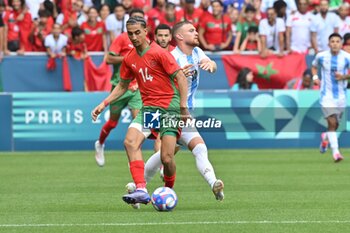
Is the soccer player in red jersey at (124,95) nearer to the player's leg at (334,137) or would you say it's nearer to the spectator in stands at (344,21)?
the player's leg at (334,137)

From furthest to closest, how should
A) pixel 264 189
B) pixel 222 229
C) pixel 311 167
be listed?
pixel 311 167
pixel 264 189
pixel 222 229

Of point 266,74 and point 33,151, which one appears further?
point 266,74

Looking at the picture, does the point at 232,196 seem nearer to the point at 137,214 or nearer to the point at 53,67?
the point at 137,214

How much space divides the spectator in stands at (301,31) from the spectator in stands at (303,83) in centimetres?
85

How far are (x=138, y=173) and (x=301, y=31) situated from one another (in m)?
14.2

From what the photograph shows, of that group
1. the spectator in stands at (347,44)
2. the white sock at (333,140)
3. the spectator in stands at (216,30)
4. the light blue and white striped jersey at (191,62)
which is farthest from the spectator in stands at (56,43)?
the light blue and white striped jersey at (191,62)

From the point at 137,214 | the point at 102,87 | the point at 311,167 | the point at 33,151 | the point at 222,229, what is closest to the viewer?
the point at 222,229

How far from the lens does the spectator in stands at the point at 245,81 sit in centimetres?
2455

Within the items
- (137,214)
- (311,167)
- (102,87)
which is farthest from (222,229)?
(102,87)

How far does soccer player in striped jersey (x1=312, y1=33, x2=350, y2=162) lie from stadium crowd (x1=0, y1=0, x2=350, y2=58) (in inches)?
189

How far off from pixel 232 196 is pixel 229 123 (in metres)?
10.2

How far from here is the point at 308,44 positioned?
2544 cm

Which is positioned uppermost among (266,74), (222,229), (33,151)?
(222,229)

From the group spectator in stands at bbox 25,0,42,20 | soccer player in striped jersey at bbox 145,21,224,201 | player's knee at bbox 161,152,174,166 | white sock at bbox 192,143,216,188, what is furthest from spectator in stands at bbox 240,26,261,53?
player's knee at bbox 161,152,174,166
